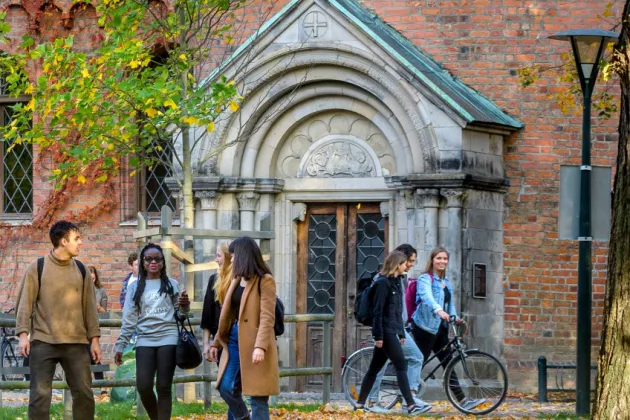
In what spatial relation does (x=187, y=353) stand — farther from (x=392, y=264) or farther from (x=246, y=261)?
(x=392, y=264)

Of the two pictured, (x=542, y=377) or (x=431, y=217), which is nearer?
(x=542, y=377)

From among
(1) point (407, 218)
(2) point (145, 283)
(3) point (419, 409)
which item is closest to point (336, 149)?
(1) point (407, 218)

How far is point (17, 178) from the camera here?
70.7ft

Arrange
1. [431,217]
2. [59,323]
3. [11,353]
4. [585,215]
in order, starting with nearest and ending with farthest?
[59,323] → [585,215] → [431,217] → [11,353]

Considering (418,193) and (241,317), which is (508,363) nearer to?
(418,193)

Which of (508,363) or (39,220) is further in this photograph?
(39,220)

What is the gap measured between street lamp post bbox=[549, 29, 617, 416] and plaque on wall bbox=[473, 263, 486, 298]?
3.72 metres

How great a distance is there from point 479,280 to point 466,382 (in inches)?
119

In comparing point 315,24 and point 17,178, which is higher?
point 315,24

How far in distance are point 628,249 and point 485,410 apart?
192 inches

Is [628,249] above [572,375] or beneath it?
above

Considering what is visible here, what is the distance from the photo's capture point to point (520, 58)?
715 inches

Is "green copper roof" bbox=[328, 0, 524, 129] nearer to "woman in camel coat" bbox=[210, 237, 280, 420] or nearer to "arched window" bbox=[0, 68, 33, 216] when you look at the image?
"arched window" bbox=[0, 68, 33, 216]

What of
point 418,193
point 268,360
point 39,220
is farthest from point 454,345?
point 39,220
